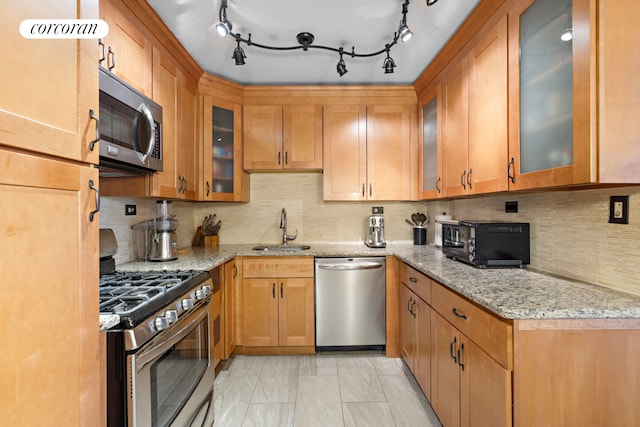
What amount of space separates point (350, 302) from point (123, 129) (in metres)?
2.08

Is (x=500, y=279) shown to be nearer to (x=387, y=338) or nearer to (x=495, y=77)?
(x=495, y=77)

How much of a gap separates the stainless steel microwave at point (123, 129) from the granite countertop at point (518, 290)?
67 centimetres

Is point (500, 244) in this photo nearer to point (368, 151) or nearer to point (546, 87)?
point (546, 87)

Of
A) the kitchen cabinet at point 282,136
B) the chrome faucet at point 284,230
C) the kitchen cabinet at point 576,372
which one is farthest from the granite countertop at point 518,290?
the kitchen cabinet at point 282,136

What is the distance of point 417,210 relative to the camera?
132 inches

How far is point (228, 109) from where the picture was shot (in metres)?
2.91

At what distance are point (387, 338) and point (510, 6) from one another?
2.44m

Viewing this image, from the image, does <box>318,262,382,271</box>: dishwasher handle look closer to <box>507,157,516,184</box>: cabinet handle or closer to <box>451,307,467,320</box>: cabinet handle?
<box>451,307,467,320</box>: cabinet handle

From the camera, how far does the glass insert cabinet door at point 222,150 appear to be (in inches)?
112

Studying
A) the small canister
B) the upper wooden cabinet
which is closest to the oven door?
the upper wooden cabinet

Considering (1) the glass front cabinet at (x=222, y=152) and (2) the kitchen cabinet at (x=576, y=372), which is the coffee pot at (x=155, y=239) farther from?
(2) the kitchen cabinet at (x=576, y=372)

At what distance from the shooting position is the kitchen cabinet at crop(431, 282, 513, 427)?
115cm

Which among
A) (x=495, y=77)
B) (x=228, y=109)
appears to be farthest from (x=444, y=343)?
(x=228, y=109)

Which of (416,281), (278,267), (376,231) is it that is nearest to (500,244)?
(416,281)
